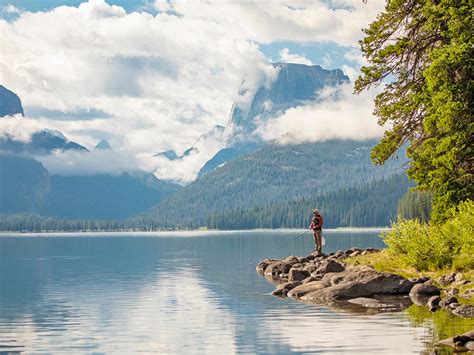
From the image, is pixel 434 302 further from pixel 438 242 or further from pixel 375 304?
pixel 438 242

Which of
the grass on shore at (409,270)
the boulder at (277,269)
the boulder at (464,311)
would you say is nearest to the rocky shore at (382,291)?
the boulder at (464,311)

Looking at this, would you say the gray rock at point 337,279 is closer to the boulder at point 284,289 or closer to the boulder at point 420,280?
the boulder at point 284,289

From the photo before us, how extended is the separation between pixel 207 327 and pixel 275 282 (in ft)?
81.6

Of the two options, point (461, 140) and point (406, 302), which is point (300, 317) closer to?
point (406, 302)

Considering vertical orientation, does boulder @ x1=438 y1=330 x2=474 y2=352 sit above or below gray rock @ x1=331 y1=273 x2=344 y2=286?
below

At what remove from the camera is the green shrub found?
36.0 metres

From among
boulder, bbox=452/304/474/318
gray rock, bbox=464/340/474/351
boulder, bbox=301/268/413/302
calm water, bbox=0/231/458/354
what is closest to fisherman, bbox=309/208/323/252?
calm water, bbox=0/231/458/354

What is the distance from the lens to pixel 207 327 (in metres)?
30.6

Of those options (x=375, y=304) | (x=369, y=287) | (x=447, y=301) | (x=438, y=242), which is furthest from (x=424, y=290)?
(x=447, y=301)

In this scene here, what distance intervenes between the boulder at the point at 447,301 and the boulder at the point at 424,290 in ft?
11.9

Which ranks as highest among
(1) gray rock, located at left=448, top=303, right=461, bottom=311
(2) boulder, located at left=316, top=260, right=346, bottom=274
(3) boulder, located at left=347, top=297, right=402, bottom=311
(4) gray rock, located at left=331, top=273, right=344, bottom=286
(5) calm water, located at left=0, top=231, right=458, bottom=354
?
(2) boulder, located at left=316, top=260, right=346, bottom=274

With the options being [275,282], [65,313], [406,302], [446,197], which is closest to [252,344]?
[406,302]

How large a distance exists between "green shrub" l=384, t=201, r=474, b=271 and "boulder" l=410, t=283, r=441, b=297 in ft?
7.83

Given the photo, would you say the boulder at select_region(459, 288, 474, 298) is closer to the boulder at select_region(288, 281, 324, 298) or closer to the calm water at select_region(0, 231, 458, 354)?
the calm water at select_region(0, 231, 458, 354)
